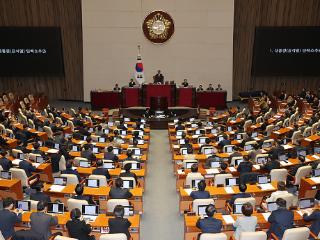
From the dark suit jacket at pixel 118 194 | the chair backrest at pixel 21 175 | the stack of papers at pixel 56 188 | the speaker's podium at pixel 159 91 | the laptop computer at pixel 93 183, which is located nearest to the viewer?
the dark suit jacket at pixel 118 194

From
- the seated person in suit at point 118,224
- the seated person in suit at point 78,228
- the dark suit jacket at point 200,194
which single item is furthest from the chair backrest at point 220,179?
the seated person in suit at point 78,228

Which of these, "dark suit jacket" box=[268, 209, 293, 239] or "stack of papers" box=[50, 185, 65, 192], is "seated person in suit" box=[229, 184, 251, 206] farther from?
"stack of papers" box=[50, 185, 65, 192]

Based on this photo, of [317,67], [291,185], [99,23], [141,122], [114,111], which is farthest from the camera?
[317,67]

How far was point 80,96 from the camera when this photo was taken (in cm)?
3019

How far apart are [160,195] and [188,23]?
56.9 feet

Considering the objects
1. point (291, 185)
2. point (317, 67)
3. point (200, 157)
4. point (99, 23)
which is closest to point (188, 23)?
point (99, 23)

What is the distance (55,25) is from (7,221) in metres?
22.5

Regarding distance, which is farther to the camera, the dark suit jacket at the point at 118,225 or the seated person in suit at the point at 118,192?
the seated person in suit at the point at 118,192

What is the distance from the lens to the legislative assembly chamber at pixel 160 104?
11.4 meters

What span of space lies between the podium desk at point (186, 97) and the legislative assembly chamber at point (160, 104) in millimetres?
88

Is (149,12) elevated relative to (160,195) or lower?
elevated

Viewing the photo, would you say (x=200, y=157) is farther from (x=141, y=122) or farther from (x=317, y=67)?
(x=317, y=67)

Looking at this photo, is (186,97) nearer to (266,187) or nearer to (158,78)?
(158,78)

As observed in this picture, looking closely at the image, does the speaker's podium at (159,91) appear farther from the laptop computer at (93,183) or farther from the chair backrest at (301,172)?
the laptop computer at (93,183)
